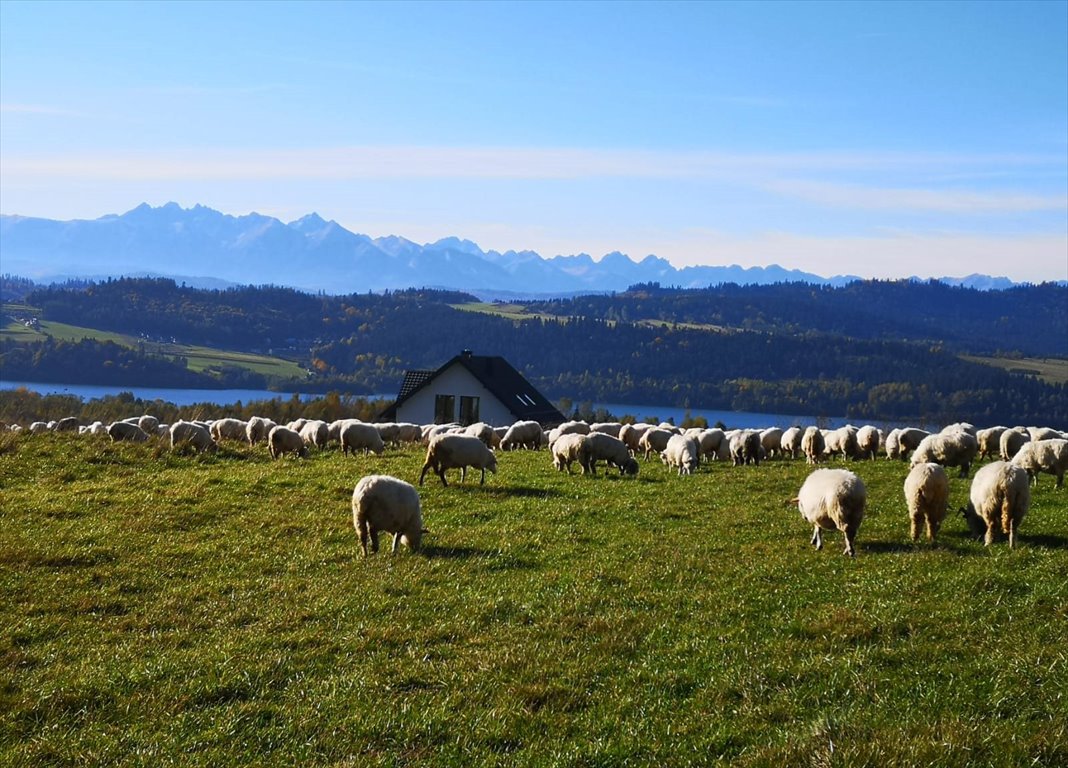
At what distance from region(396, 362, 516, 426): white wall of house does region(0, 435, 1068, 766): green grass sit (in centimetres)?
4744

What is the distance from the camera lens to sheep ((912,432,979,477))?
27047mm

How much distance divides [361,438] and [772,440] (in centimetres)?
1606

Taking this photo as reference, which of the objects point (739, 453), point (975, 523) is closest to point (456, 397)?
point (739, 453)

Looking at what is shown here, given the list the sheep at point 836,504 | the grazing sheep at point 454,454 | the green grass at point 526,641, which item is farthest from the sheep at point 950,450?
the grazing sheep at point 454,454

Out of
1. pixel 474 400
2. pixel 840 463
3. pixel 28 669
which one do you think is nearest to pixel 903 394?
pixel 474 400

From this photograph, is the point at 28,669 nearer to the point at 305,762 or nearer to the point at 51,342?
the point at 305,762

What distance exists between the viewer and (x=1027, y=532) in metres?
17.0

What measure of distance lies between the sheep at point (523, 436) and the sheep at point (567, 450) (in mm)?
11894

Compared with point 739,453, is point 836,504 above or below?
above

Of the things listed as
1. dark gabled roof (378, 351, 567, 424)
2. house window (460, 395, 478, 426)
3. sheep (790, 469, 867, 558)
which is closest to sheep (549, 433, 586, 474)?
sheep (790, 469, 867, 558)

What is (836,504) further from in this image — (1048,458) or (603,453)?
(603,453)

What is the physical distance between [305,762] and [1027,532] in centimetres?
1398

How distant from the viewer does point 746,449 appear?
109 ft

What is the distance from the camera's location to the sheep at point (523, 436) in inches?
1626
